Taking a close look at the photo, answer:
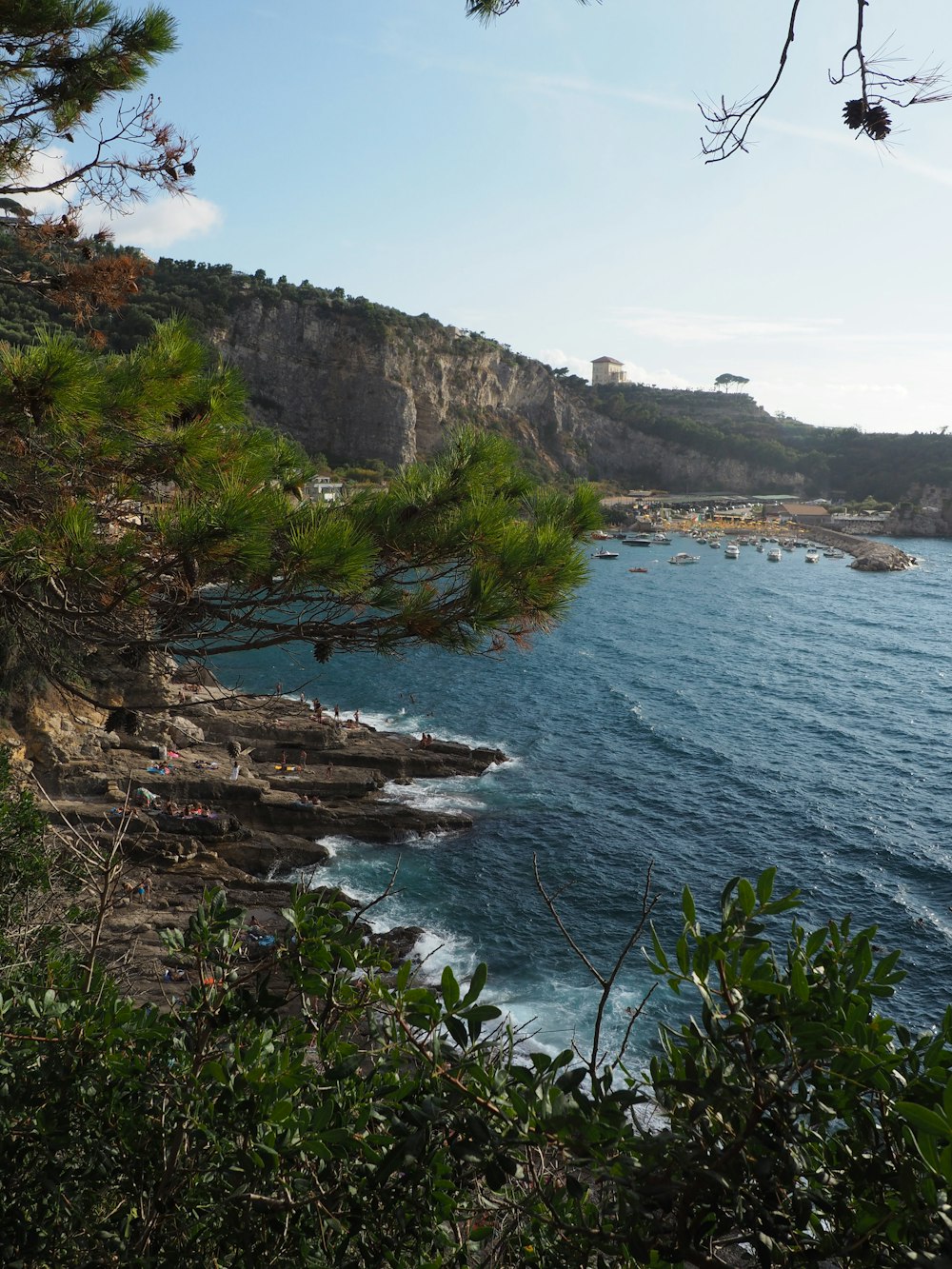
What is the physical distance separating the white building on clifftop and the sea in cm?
8646

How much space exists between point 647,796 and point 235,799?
9.08m

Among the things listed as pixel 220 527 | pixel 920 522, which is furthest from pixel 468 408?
pixel 220 527

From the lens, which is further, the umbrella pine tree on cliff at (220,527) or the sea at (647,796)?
the sea at (647,796)

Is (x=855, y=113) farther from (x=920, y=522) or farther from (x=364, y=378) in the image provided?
(x=920, y=522)

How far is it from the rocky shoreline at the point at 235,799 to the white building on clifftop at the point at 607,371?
105635mm

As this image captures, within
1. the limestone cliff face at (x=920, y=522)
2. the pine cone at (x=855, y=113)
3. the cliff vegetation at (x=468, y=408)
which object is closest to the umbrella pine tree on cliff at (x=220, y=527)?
the pine cone at (x=855, y=113)

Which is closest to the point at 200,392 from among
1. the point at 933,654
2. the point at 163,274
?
the point at 933,654

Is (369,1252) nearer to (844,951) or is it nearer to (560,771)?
(844,951)

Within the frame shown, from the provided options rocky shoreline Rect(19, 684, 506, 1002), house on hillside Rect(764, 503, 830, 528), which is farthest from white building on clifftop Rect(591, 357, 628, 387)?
rocky shoreline Rect(19, 684, 506, 1002)

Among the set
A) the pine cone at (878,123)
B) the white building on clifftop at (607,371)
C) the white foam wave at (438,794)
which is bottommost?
the white foam wave at (438,794)

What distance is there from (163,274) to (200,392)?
199ft

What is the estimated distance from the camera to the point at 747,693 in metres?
29.1

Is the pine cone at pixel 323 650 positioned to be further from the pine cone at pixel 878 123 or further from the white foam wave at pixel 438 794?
the white foam wave at pixel 438 794

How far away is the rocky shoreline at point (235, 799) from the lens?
14.0 meters
